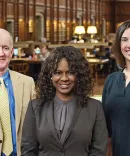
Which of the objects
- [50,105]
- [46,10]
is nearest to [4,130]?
[50,105]

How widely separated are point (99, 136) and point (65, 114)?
19cm

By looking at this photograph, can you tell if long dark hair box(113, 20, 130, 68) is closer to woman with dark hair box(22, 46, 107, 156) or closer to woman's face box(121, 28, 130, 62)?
woman's face box(121, 28, 130, 62)

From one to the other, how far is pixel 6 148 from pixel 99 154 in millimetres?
510

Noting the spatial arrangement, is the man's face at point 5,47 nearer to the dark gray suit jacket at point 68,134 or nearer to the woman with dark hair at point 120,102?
the dark gray suit jacket at point 68,134

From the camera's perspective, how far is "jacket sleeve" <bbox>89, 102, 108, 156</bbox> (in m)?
1.90

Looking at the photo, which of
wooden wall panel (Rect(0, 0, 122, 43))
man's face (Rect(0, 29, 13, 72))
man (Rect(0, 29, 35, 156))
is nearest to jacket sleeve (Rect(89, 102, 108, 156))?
man (Rect(0, 29, 35, 156))

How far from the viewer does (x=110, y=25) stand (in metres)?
24.9

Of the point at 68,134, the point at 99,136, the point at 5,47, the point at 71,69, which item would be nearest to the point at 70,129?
the point at 68,134

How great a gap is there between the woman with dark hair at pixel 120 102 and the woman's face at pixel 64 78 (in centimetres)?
44

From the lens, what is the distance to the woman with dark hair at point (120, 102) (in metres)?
2.24

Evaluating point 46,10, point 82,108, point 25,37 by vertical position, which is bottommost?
point 82,108

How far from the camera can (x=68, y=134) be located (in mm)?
1839

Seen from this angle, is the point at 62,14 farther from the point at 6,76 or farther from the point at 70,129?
the point at 70,129

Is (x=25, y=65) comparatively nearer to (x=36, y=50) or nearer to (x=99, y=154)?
(x=36, y=50)
